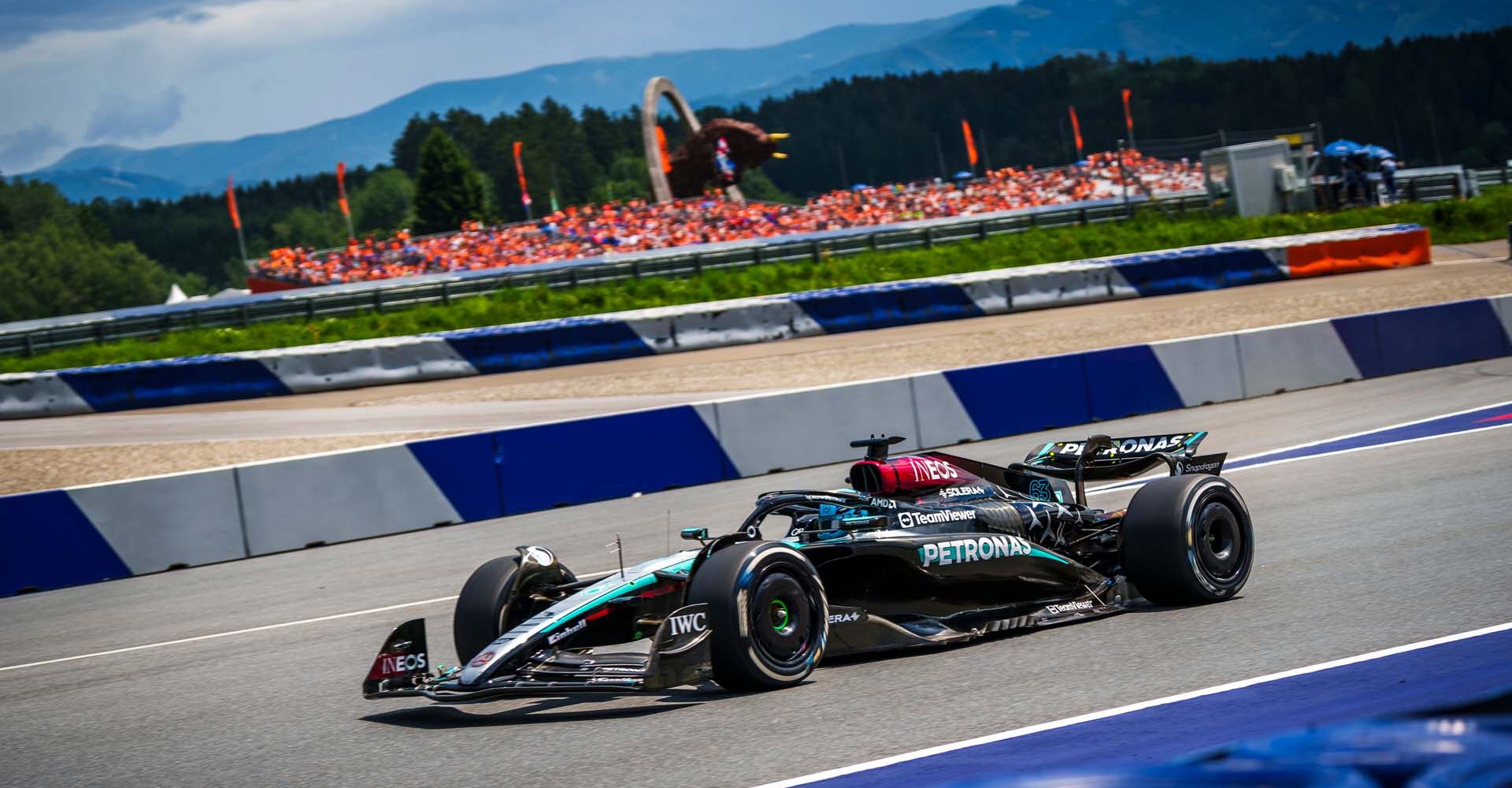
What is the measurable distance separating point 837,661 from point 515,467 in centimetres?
772

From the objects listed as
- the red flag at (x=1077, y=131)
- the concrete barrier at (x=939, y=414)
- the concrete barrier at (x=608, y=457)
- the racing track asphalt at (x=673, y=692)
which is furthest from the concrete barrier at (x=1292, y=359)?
the red flag at (x=1077, y=131)

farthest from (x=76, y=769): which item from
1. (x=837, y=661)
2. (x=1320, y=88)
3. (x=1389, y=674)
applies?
(x=1320, y=88)

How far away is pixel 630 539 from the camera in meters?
11.3

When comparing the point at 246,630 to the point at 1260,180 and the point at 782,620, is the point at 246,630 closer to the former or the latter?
the point at 782,620

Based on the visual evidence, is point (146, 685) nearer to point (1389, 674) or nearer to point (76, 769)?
point (76, 769)

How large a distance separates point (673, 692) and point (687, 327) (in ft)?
65.6

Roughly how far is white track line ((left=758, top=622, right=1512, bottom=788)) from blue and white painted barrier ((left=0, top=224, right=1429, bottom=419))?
20.6 meters

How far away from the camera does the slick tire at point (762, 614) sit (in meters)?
6.06

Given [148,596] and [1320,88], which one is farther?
[1320,88]

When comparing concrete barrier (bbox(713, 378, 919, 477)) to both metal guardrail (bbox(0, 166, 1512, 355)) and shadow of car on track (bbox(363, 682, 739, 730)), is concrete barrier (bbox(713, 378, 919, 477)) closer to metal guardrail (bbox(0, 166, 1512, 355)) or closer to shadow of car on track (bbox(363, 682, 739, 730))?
shadow of car on track (bbox(363, 682, 739, 730))

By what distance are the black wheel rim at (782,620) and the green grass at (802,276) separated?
25.3 m

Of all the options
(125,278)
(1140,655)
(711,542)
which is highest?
(125,278)

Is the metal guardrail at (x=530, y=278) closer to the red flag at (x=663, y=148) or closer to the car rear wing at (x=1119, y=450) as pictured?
the red flag at (x=663, y=148)

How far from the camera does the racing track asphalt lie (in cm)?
548
